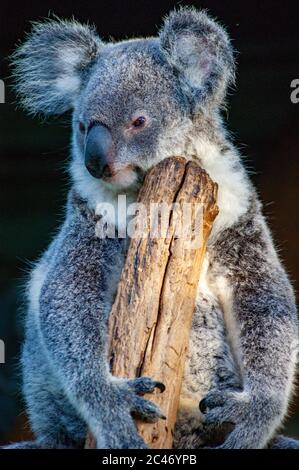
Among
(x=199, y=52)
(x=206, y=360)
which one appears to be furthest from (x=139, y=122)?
(x=206, y=360)

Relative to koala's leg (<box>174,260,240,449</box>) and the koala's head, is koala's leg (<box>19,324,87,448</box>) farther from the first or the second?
the koala's head

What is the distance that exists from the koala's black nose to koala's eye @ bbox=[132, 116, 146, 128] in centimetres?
10

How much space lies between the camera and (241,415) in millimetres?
2930

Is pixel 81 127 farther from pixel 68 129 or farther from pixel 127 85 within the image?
pixel 68 129

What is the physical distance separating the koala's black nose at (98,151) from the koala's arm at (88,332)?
28 cm

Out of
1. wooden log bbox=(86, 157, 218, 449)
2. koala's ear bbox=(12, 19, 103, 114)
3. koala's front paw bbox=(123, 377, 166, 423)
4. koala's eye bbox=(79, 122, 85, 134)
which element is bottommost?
koala's front paw bbox=(123, 377, 166, 423)

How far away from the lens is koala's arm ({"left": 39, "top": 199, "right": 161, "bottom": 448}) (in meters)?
2.76

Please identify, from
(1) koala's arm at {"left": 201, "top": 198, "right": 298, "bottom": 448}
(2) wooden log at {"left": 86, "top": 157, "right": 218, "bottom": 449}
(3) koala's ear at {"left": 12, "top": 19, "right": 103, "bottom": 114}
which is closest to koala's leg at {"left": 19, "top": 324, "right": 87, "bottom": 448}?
(2) wooden log at {"left": 86, "top": 157, "right": 218, "bottom": 449}

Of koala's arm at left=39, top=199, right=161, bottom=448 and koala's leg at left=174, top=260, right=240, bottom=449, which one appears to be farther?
koala's leg at left=174, top=260, right=240, bottom=449

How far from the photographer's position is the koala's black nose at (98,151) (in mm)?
2904

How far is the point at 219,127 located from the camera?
3221 mm

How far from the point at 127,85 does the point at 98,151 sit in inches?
11.2

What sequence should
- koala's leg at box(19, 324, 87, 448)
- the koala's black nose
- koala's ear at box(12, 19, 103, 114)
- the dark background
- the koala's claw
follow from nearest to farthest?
the koala's claw, the koala's black nose, koala's leg at box(19, 324, 87, 448), koala's ear at box(12, 19, 103, 114), the dark background
